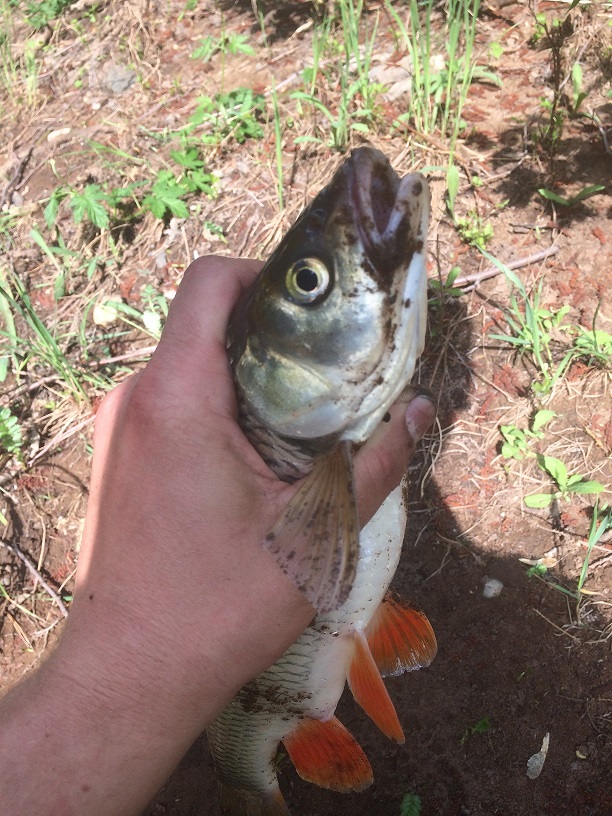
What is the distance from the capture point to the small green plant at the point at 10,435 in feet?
10.9

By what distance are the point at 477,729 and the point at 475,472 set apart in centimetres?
100

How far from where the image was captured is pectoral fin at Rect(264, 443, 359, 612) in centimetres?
155

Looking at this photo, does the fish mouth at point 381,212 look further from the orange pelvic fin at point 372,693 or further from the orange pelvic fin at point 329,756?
the orange pelvic fin at point 329,756

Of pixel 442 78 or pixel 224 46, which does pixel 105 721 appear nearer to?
pixel 442 78

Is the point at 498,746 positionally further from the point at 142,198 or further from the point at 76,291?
the point at 142,198

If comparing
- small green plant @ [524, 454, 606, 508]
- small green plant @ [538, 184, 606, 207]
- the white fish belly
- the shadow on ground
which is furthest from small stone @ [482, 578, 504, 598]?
small green plant @ [538, 184, 606, 207]

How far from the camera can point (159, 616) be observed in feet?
5.39

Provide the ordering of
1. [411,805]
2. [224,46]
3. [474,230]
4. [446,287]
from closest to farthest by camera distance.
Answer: [411,805]
[446,287]
[474,230]
[224,46]

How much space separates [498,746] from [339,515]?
1445 mm

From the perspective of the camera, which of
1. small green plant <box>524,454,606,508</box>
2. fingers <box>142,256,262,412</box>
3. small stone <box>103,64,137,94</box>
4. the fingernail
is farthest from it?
small stone <box>103,64,137,94</box>

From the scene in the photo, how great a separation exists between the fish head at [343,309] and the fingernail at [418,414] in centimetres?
18

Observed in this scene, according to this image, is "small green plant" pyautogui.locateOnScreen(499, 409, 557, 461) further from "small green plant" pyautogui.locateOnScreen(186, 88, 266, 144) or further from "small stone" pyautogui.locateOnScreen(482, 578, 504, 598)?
"small green plant" pyautogui.locateOnScreen(186, 88, 266, 144)

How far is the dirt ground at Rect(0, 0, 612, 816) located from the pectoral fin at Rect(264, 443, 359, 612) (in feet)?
4.17

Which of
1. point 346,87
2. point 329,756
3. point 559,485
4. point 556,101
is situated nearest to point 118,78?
point 346,87
